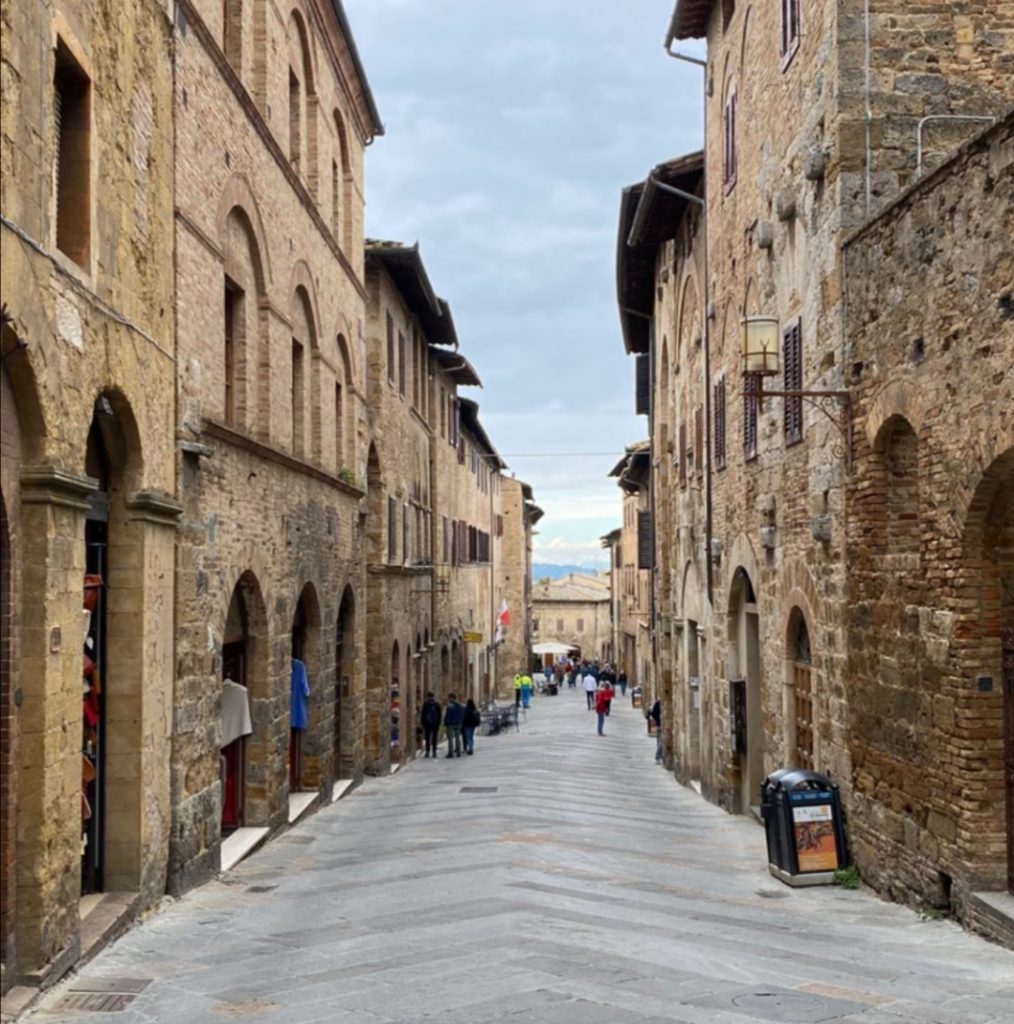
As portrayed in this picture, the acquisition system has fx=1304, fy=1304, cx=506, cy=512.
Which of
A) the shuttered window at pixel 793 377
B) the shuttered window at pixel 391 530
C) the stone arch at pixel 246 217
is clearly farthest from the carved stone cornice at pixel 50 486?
the shuttered window at pixel 391 530

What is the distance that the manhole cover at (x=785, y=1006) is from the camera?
7.19m

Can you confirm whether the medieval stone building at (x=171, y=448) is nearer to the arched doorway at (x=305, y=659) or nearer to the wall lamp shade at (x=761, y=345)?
the arched doorway at (x=305, y=659)

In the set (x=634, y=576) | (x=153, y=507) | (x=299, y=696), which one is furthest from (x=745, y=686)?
(x=634, y=576)

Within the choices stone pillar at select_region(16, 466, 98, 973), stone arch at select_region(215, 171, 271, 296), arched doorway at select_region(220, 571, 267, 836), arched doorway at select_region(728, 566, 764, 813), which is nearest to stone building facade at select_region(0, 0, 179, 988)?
stone pillar at select_region(16, 466, 98, 973)

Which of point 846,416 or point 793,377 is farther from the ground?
point 793,377

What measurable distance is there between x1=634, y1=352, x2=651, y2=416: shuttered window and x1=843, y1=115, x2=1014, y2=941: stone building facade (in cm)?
2016

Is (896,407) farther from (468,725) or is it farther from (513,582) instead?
(513,582)

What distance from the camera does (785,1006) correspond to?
743cm

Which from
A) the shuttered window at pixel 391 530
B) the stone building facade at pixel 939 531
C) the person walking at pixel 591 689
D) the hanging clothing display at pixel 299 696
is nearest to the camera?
the stone building facade at pixel 939 531

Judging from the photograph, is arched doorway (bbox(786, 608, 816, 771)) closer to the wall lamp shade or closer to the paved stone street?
the paved stone street

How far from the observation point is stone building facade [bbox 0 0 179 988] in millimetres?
7445

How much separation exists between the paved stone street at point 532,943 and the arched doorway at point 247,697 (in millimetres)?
556

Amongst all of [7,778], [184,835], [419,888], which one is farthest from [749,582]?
[7,778]

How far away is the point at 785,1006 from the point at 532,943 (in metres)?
1.95
